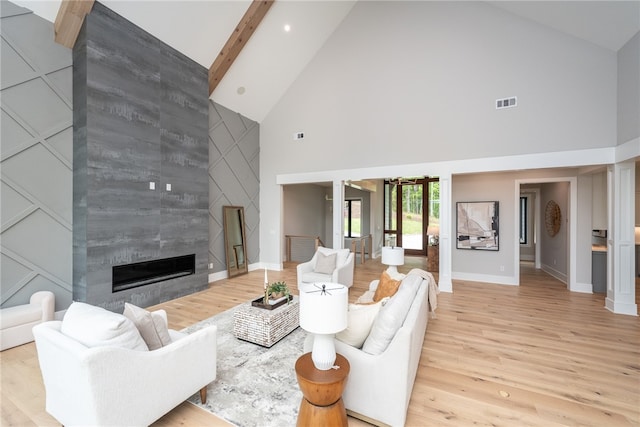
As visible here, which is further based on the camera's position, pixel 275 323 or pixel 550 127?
pixel 550 127

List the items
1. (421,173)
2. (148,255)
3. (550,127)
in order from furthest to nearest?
1. (421,173)
2. (550,127)
3. (148,255)

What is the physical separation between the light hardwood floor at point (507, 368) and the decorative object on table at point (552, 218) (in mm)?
2319

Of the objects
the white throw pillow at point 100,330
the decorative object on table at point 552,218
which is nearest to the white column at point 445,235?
the decorative object on table at point 552,218

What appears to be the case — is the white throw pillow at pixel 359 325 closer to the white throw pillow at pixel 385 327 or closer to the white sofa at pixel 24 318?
the white throw pillow at pixel 385 327

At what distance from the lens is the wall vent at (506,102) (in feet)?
16.4

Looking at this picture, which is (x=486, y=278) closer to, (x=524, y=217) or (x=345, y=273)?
(x=345, y=273)

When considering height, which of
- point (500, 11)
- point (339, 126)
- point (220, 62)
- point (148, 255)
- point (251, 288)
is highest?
point (500, 11)

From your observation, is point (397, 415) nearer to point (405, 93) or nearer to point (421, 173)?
point (421, 173)

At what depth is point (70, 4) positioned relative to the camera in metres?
3.58

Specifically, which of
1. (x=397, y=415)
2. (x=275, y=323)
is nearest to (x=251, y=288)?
(x=275, y=323)

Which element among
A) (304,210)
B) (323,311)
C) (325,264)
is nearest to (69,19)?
(323,311)

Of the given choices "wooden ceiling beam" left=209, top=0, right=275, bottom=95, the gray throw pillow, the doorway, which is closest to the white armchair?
the gray throw pillow

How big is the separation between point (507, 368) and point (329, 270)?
2941 millimetres

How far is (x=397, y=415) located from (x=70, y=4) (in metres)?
5.98
